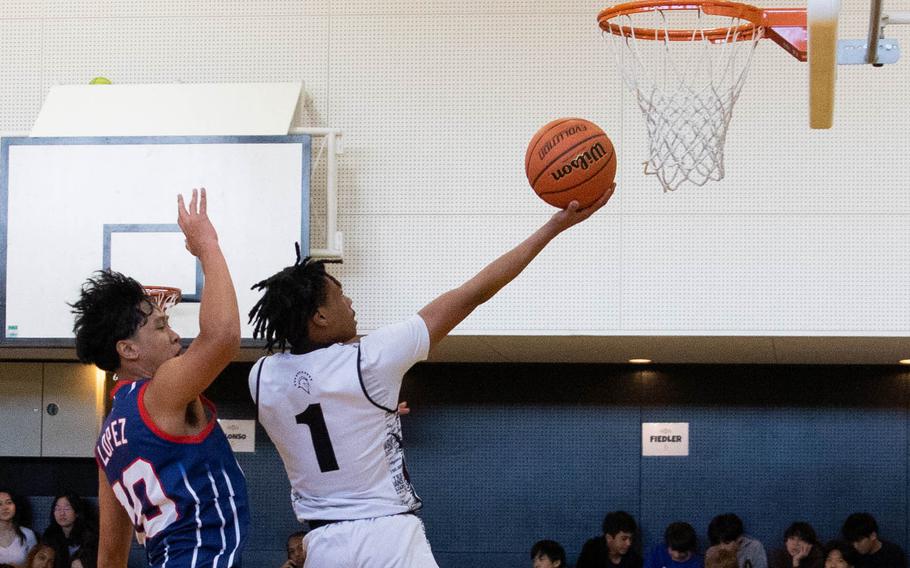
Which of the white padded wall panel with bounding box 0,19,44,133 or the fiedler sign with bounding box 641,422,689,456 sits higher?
the white padded wall panel with bounding box 0,19,44,133

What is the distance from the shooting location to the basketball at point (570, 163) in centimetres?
365

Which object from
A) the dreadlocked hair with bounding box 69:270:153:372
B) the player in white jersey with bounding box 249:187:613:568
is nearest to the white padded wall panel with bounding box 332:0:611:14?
the player in white jersey with bounding box 249:187:613:568

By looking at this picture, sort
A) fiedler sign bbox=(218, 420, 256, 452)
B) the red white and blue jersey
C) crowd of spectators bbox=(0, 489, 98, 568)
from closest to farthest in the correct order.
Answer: the red white and blue jersey, crowd of spectators bbox=(0, 489, 98, 568), fiedler sign bbox=(218, 420, 256, 452)

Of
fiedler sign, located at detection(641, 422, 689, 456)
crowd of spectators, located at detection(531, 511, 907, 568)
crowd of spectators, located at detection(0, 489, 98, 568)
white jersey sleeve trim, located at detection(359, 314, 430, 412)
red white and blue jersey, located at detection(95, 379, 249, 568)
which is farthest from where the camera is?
fiedler sign, located at detection(641, 422, 689, 456)

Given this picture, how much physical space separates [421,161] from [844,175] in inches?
96.0

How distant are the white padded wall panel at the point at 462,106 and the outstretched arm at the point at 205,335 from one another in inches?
159

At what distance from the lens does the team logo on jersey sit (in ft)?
10.8

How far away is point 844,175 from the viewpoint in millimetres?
6973

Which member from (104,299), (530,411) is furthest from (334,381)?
(530,411)

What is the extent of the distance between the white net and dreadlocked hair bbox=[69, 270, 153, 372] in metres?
2.70

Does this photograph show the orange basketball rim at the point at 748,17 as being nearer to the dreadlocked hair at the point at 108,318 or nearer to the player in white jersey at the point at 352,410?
the player in white jersey at the point at 352,410

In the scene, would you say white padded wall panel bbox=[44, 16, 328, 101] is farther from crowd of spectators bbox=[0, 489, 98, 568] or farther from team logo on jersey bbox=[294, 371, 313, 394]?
team logo on jersey bbox=[294, 371, 313, 394]

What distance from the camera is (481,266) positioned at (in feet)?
23.1

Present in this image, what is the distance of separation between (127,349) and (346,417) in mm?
621
